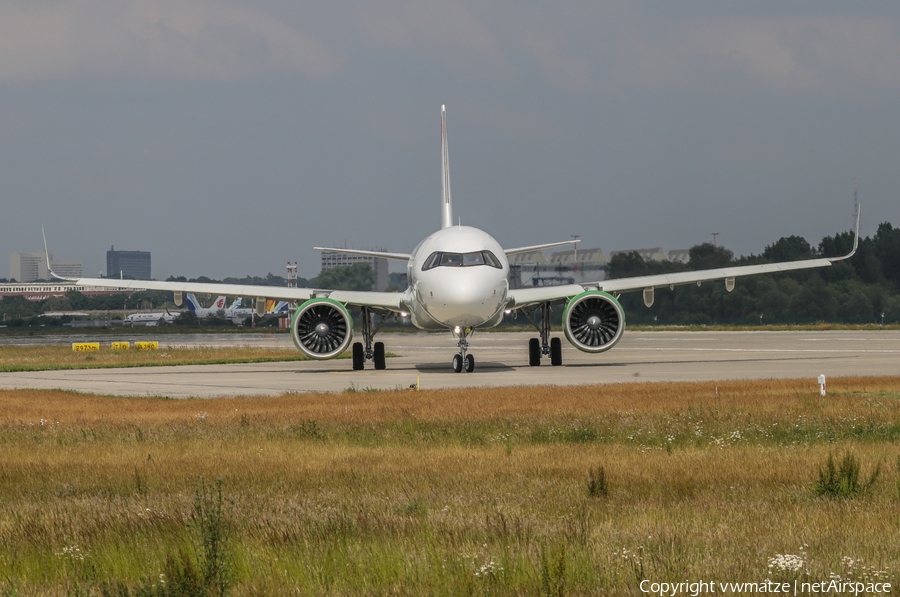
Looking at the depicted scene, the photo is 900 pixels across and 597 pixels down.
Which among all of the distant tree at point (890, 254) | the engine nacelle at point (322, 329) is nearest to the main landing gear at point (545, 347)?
the engine nacelle at point (322, 329)

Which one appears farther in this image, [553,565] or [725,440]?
[725,440]

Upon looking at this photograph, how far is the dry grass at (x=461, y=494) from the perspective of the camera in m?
7.96

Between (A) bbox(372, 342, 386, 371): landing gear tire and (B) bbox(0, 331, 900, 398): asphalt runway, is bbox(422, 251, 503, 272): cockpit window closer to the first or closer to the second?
(B) bbox(0, 331, 900, 398): asphalt runway

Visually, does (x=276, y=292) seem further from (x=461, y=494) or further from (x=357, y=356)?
(x=461, y=494)

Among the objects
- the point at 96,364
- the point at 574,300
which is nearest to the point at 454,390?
the point at 574,300

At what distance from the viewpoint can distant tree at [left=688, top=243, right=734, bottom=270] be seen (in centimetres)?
→ 7656

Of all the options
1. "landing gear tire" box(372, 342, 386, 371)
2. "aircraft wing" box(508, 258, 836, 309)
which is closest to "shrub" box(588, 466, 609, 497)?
"aircraft wing" box(508, 258, 836, 309)

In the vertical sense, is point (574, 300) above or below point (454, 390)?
above

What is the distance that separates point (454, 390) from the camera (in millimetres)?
26875

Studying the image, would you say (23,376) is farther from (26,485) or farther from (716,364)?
(26,485)

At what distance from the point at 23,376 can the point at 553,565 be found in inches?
1408

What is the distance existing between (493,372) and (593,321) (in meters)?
3.82

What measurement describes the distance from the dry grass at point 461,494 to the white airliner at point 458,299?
478 inches

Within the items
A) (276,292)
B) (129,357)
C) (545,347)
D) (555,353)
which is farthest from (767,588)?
(129,357)
